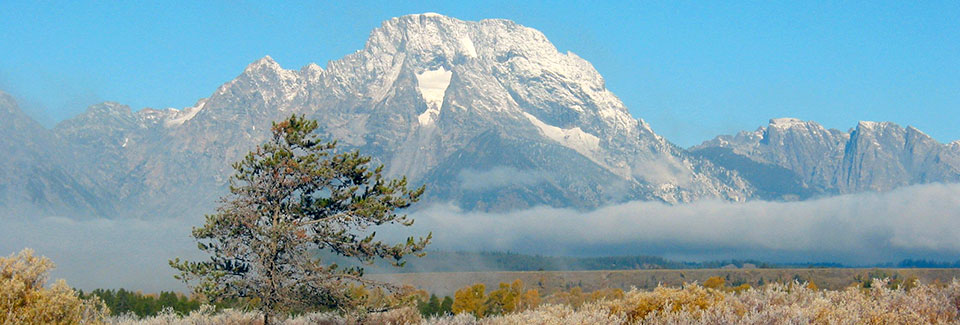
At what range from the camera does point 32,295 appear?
90.8ft

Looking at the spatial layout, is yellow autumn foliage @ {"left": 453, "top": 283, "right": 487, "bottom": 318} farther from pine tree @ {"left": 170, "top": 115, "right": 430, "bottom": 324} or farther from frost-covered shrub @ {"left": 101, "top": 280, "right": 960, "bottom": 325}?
frost-covered shrub @ {"left": 101, "top": 280, "right": 960, "bottom": 325}

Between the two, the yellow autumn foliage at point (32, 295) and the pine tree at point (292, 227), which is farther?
the pine tree at point (292, 227)

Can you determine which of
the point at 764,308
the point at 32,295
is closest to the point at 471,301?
the point at 764,308

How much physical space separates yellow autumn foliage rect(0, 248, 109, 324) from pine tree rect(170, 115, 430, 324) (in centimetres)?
941

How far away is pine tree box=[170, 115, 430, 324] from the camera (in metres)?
37.7

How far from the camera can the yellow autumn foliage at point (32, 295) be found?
88.9 ft

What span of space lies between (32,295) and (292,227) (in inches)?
442

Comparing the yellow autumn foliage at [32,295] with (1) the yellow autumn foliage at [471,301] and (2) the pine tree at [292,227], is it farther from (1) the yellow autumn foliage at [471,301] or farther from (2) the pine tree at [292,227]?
(1) the yellow autumn foliage at [471,301]

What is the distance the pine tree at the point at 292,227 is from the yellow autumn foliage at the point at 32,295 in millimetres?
9406

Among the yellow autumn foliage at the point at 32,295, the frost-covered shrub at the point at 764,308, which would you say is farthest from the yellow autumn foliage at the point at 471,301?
the yellow autumn foliage at the point at 32,295

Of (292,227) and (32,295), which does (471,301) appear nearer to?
(292,227)

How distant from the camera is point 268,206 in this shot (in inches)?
1511

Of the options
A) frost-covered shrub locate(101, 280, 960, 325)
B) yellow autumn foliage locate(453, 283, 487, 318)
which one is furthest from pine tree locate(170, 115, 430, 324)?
yellow autumn foliage locate(453, 283, 487, 318)

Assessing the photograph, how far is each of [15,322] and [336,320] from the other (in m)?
15.7
